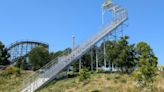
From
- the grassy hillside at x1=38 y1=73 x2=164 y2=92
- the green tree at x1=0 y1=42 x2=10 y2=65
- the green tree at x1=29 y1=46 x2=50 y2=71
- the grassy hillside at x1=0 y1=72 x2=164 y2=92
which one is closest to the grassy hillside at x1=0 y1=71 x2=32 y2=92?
the grassy hillside at x1=0 y1=72 x2=164 y2=92

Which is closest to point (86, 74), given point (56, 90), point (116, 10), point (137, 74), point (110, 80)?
point (110, 80)

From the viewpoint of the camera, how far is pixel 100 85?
30.4 m

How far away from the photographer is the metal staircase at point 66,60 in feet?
111

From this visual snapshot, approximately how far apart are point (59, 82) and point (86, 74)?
3172 millimetres

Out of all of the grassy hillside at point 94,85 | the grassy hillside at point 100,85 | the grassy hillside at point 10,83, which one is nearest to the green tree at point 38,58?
the grassy hillside at point 10,83

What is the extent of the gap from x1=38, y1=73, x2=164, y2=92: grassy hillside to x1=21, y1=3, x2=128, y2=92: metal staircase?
1.13 metres

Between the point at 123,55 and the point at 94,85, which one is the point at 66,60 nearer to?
the point at 123,55

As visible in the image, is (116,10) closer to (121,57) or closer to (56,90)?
(121,57)

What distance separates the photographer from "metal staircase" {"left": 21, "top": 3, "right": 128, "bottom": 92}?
3391cm

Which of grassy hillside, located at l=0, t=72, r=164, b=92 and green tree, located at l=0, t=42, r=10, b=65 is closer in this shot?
grassy hillside, located at l=0, t=72, r=164, b=92

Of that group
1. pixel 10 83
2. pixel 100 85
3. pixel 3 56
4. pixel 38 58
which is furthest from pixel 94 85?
pixel 3 56

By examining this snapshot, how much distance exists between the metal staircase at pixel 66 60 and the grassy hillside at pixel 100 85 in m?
1.13

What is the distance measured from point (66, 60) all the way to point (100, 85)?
9689 millimetres

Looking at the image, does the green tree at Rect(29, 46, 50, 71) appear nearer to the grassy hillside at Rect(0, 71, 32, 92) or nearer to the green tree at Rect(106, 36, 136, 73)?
the grassy hillside at Rect(0, 71, 32, 92)
